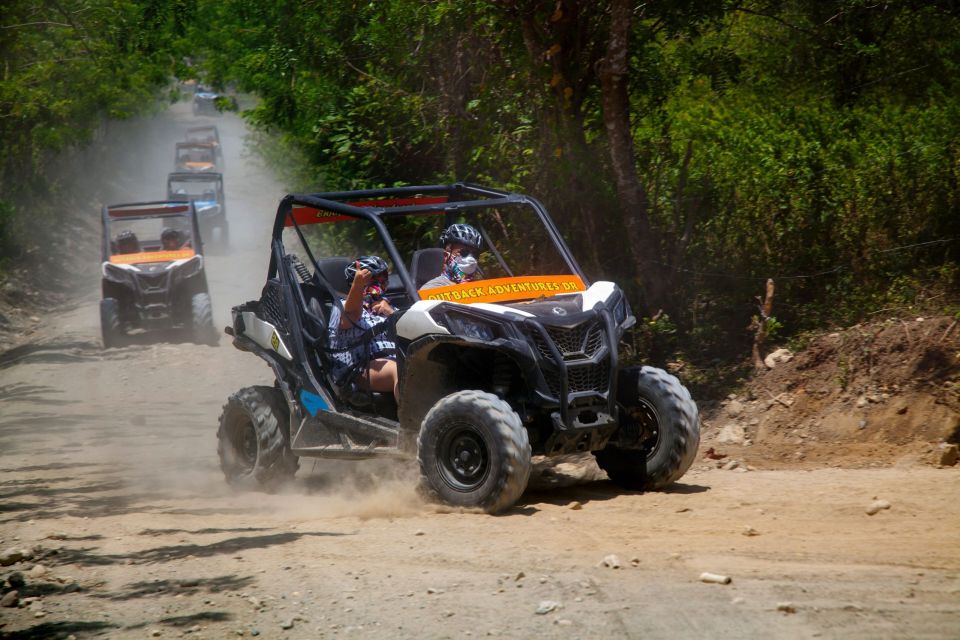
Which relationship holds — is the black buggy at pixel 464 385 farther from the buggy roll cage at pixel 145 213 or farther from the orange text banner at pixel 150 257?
the orange text banner at pixel 150 257

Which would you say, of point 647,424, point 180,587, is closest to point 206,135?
point 647,424

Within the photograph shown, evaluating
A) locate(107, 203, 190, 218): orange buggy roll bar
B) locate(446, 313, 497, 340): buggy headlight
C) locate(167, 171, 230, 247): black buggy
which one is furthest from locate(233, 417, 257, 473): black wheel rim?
locate(167, 171, 230, 247): black buggy

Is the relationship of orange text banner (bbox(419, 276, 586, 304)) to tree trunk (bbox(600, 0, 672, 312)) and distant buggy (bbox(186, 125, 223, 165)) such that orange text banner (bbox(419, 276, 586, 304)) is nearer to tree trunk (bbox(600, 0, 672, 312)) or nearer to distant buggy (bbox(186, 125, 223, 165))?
tree trunk (bbox(600, 0, 672, 312))

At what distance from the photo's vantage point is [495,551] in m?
5.38

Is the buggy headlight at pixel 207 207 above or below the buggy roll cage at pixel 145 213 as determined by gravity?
below

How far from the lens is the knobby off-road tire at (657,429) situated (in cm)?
665

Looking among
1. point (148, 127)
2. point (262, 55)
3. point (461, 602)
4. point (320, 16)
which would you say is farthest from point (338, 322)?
point (148, 127)

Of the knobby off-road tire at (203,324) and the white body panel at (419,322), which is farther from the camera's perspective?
the knobby off-road tire at (203,324)

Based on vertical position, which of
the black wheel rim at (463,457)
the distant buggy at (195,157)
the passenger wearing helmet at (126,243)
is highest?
the distant buggy at (195,157)

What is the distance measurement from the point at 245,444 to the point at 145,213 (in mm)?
8924

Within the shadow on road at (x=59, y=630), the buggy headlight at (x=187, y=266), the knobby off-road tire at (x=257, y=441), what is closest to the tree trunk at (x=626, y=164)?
the knobby off-road tire at (x=257, y=441)

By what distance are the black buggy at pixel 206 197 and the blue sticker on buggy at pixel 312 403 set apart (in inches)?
865

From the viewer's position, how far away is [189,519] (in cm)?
707

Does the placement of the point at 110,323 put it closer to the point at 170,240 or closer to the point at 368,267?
the point at 170,240
